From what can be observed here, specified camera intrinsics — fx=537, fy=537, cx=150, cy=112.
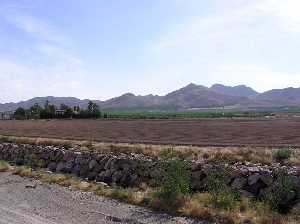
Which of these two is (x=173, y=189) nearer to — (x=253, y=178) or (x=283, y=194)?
(x=253, y=178)

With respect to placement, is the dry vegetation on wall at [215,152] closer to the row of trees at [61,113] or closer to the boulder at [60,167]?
the boulder at [60,167]

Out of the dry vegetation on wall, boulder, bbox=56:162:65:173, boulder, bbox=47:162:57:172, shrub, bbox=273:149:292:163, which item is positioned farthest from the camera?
boulder, bbox=47:162:57:172

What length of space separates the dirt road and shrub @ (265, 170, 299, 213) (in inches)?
107

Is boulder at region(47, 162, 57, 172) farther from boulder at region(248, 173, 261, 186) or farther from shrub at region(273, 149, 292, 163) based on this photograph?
boulder at region(248, 173, 261, 186)

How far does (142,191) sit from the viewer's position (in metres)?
21.4

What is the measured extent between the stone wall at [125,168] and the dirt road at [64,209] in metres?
3.20

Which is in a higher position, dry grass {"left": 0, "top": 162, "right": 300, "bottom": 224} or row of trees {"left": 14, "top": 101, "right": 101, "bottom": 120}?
row of trees {"left": 14, "top": 101, "right": 101, "bottom": 120}

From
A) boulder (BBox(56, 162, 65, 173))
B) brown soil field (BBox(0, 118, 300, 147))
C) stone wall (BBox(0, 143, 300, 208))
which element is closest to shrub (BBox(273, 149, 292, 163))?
stone wall (BBox(0, 143, 300, 208))

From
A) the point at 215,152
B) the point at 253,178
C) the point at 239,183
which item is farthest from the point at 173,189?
the point at 215,152

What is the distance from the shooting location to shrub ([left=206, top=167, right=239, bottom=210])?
1688 centimetres

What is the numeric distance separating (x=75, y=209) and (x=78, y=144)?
17.4 meters

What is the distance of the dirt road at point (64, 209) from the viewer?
631 inches

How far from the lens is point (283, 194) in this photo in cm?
1653

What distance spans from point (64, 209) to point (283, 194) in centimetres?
713
